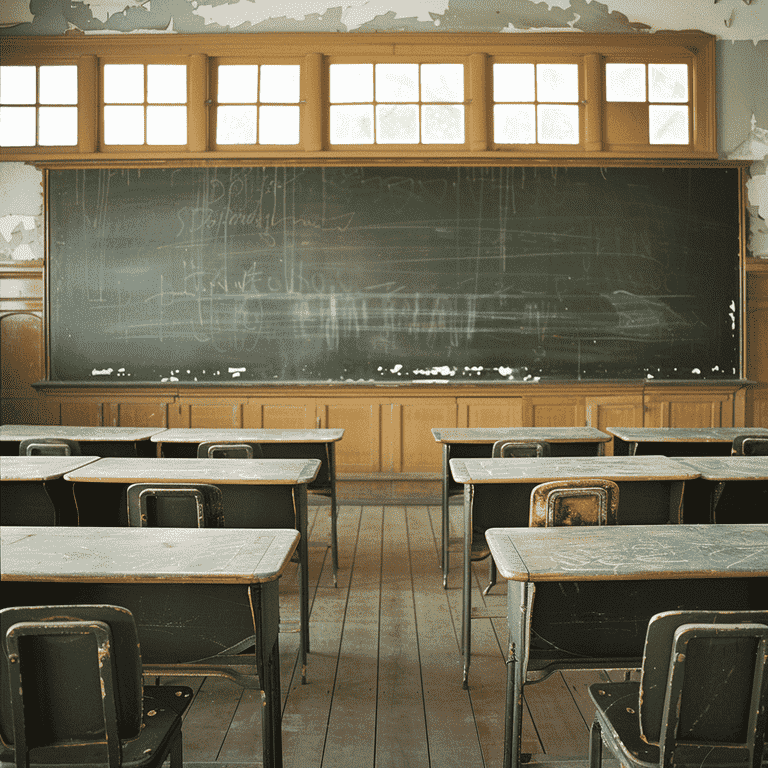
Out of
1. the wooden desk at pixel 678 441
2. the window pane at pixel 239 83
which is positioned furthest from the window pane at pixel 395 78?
the wooden desk at pixel 678 441

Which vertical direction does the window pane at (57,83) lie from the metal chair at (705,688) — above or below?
above

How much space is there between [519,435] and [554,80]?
3453 millimetres

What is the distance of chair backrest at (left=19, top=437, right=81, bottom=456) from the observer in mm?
3520

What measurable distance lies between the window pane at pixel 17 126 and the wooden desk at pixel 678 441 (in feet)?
17.6

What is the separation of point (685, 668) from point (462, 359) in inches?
171

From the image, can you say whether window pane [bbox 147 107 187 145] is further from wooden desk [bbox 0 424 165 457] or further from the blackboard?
wooden desk [bbox 0 424 165 457]

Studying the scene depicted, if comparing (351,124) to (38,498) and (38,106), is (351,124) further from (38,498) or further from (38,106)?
(38,498)

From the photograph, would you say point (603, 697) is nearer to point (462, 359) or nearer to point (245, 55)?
point (462, 359)

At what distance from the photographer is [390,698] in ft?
7.91

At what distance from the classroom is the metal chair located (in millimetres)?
4095

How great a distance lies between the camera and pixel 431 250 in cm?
551

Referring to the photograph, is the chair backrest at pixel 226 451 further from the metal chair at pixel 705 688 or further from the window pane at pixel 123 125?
the window pane at pixel 123 125

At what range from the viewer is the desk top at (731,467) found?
2.74 meters

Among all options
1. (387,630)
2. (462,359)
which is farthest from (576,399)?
(387,630)
